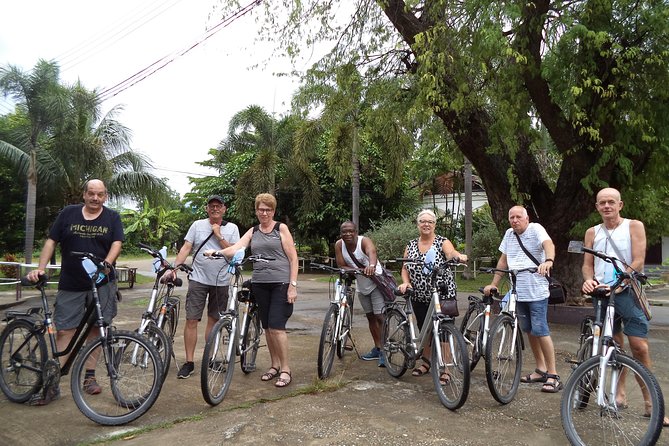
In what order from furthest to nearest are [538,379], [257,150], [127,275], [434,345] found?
1. [257,150]
2. [127,275]
3. [538,379]
4. [434,345]

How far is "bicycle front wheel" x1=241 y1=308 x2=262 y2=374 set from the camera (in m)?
5.40

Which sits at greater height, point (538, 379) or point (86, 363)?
point (86, 363)

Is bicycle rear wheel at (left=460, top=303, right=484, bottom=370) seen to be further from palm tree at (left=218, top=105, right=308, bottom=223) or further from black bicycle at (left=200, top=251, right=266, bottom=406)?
palm tree at (left=218, top=105, right=308, bottom=223)

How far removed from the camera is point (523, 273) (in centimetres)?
517

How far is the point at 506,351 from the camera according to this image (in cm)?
484

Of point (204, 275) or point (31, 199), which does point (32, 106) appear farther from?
point (204, 275)

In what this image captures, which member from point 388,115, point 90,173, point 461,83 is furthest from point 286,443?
point 90,173

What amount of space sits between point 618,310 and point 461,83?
549 centimetres

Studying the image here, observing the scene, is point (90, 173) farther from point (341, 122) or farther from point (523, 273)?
point (523, 273)

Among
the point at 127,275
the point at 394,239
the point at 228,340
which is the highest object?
the point at 394,239

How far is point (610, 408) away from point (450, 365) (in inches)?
49.4

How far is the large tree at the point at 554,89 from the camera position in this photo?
7.98m

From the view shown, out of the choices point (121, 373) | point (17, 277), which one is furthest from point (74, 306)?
point (17, 277)

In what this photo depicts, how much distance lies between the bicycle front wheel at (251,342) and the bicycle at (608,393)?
2.87 metres
